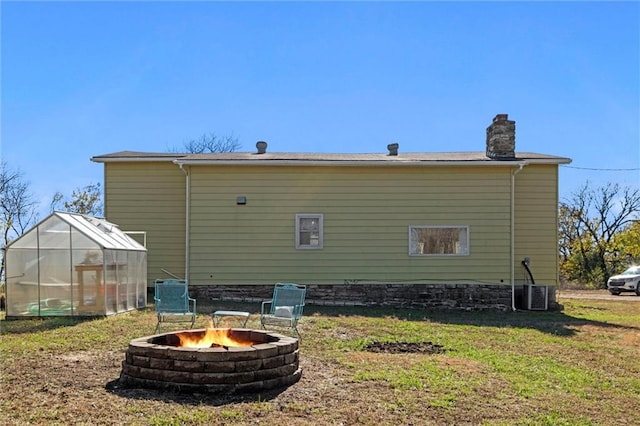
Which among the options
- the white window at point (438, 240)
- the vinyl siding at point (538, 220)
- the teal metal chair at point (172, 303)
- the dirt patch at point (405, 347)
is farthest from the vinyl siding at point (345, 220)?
the dirt patch at point (405, 347)

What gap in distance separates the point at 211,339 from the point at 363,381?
1848mm

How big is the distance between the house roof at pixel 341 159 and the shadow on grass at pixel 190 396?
9.20 metres

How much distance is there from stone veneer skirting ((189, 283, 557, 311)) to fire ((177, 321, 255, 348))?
7.61 m

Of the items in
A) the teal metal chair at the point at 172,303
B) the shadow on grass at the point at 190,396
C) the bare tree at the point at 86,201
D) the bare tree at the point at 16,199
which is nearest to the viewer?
the shadow on grass at the point at 190,396

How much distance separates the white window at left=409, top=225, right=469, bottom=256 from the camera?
1471 cm

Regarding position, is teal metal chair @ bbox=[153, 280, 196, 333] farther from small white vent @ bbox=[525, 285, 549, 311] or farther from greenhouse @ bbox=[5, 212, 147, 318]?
small white vent @ bbox=[525, 285, 549, 311]

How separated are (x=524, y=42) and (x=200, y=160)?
7.91 m

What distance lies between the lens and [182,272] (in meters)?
15.2

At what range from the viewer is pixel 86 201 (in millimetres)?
31031

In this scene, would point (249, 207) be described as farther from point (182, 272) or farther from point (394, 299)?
point (394, 299)

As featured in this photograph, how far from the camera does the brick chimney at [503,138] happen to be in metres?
15.3

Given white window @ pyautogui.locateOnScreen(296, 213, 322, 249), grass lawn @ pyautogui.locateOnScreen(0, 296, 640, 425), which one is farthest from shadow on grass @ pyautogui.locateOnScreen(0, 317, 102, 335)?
white window @ pyautogui.locateOnScreen(296, 213, 322, 249)


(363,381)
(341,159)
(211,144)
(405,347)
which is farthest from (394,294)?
(211,144)

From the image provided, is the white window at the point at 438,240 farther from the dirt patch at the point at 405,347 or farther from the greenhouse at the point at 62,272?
the greenhouse at the point at 62,272
